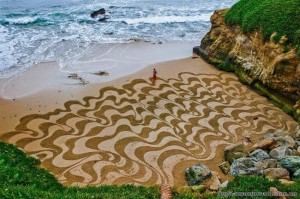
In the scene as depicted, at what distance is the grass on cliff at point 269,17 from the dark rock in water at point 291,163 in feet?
32.8

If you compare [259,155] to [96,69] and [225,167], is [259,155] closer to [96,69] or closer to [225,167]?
[225,167]

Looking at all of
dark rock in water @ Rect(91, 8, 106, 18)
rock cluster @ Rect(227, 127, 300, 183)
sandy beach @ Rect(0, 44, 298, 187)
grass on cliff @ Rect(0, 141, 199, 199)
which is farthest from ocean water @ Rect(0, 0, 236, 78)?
rock cluster @ Rect(227, 127, 300, 183)

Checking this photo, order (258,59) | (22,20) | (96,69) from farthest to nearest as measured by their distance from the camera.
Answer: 1. (22,20)
2. (96,69)
3. (258,59)

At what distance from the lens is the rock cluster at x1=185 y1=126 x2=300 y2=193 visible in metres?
15.1

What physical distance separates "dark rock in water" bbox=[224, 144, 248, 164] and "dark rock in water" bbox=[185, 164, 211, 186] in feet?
7.53

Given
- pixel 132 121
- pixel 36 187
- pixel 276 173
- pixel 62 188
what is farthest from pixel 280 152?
pixel 36 187

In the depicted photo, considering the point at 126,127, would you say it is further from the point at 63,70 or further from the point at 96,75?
the point at 63,70

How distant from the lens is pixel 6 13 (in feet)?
154

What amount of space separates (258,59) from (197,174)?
13668 millimetres

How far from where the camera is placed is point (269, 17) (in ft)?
86.4

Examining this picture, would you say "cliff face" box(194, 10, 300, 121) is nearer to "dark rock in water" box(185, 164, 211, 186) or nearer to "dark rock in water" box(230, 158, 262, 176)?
"dark rock in water" box(230, 158, 262, 176)

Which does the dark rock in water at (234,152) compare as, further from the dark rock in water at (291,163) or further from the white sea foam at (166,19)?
the white sea foam at (166,19)

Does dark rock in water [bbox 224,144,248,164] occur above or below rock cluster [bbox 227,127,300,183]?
below

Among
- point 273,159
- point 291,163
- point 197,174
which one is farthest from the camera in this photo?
point 273,159
